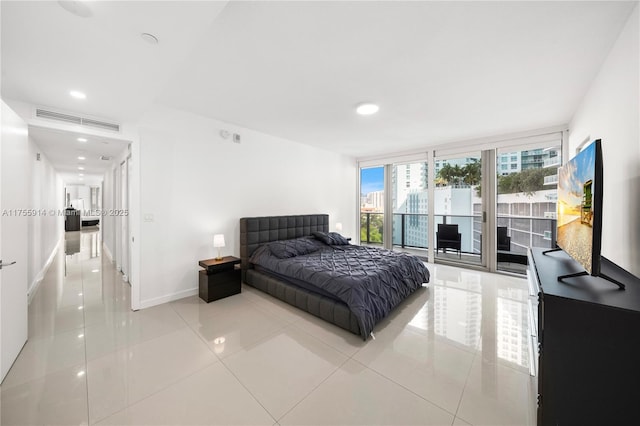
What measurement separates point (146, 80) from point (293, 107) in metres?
1.70

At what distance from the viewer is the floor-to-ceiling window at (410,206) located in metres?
5.90

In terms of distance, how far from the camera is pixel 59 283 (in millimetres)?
4027

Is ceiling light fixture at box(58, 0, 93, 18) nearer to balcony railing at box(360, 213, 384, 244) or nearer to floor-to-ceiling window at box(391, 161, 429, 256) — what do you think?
floor-to-ceiling window at box(391, 161, 429, 256)

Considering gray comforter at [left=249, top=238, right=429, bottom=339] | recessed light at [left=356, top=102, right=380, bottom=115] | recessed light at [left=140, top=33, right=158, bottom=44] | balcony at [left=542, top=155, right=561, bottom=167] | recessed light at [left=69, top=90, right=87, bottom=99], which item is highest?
recessed light at [left=356, top=102, right=380, bottom=115]

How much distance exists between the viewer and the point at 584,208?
1.59 meters

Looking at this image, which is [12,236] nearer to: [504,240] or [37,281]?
[37,281]

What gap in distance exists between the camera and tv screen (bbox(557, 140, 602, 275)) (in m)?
1.37

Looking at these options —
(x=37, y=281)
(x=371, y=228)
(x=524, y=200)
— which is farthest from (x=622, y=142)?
(x=37, y=281)

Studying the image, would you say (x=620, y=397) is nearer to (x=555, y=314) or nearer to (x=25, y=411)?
(x=555, y=314)

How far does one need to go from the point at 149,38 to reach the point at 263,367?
2647 millimetres

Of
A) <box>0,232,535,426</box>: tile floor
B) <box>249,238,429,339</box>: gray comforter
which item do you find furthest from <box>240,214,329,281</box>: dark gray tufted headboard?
<box>0,232,535,426</box>: tile floor

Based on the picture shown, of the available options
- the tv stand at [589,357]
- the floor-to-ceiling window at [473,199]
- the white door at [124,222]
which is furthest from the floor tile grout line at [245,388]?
the floor-to-ceiling window at [473,199]

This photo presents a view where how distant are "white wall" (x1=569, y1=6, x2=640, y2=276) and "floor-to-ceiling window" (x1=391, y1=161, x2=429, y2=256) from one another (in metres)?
3.47

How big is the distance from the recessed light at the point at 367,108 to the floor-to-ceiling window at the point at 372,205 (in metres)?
3.18
